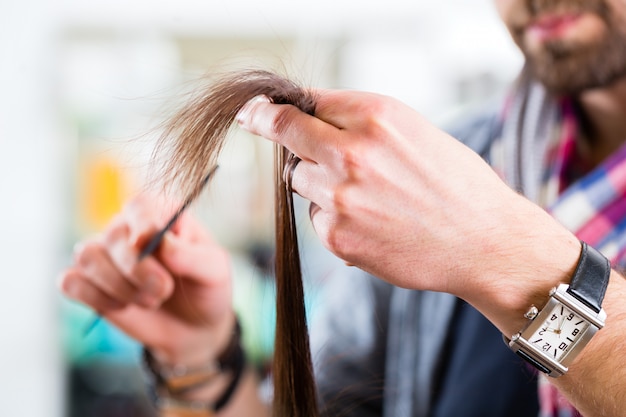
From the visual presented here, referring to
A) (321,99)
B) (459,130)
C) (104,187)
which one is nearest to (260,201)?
(104,187)

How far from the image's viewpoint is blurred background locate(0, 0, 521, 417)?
1756 mm

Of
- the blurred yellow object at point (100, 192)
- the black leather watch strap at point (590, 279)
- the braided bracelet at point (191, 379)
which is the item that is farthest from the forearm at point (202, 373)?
the blurred yellow object at point (100, 192)

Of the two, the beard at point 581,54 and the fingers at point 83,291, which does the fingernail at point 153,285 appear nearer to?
the fingers at point 83,291

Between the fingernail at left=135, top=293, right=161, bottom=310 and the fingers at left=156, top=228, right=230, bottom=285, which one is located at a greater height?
the fingers at left=156, top=228, right=230, bottom=285

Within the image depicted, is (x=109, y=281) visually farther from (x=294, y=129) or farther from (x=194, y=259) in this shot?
(x=294, y=129)

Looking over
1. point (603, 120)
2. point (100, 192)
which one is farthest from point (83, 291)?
point (100, 192)

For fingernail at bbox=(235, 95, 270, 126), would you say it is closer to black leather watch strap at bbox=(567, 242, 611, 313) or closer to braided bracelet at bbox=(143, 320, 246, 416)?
black leather watch strap at bbox=(567, 242, 611, 313)

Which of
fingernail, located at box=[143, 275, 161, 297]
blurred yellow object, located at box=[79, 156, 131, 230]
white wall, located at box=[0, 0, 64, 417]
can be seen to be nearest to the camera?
fingernail, located at box=[143, 275, 161, 297]

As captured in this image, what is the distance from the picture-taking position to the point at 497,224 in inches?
16.7

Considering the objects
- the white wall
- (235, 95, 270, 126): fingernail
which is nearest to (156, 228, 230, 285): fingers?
(235, 95, 270, 126): fingernail

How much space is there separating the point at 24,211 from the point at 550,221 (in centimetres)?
163

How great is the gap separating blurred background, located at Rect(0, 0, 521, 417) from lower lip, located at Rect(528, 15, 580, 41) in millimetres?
982

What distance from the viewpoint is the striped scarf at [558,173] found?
0.77 m

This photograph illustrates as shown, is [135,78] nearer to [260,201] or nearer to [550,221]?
[260,201]
